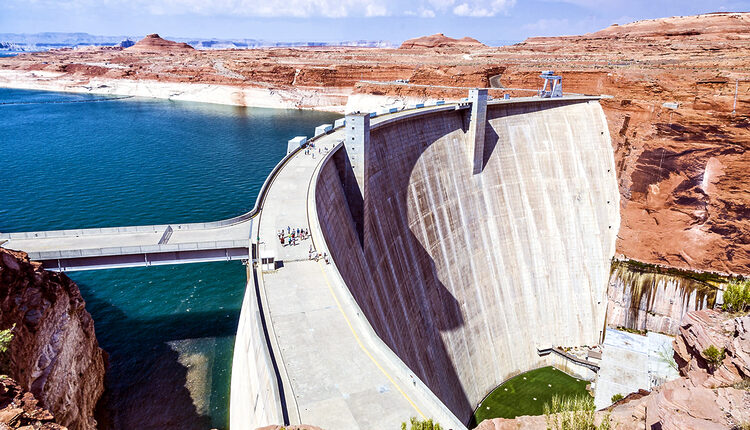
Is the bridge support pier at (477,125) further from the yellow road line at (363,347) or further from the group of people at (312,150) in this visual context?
the yellow road line at (363,347)

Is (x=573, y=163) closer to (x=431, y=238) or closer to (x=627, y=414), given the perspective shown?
(x=431, y=238)

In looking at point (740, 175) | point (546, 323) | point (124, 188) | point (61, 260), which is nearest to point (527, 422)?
point (61, 260)

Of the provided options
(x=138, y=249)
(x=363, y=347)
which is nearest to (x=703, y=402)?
(x=363, y=347)

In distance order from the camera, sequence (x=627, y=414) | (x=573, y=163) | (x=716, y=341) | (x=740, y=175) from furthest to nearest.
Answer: (x=573, y=163) < (x=740, y=175) < (x=716, y=341) < (x=627, y=414)

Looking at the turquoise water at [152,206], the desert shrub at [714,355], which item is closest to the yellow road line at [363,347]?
the desert shrub at [714,355]

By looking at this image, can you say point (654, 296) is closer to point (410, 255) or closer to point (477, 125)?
point (477, 125)

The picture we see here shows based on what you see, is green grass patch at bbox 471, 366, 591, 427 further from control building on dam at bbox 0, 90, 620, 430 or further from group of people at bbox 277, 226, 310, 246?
group of people at bbox 277, 226, 310, 246
